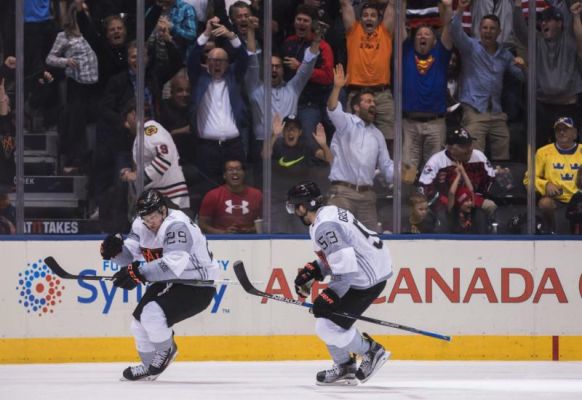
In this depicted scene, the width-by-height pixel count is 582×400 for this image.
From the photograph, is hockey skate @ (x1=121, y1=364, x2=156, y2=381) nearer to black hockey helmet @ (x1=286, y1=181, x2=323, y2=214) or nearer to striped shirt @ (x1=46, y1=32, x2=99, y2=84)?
black hockey helmet @ (x1=286, y1=181, x2=323, y2=214)

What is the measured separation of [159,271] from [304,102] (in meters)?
2.62

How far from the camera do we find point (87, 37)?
31.8 ft

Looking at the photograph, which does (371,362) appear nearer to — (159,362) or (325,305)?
(325,305)

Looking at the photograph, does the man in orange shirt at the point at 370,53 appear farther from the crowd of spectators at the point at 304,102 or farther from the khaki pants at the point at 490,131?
the khaki pants at the point at 490,131

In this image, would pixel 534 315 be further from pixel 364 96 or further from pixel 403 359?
pixel 364 96

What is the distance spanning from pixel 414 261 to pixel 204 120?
183 centimetres

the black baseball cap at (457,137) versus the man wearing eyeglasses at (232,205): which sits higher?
the black baseball cap at (457,137)

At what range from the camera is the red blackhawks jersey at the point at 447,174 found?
392 inches

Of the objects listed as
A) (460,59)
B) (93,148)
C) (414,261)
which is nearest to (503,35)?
(460,59)

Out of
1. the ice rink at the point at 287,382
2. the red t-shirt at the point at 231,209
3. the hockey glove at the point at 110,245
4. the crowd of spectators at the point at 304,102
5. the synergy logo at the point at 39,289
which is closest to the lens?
the ice rink at the point at 287,382

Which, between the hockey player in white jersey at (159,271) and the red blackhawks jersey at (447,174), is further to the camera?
the red blackhawks jersey at (447,174)

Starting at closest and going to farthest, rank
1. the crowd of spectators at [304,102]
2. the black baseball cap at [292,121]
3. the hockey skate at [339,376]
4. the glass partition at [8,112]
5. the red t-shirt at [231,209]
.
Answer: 1. the hockey skate at [339,376]
2. the glass partition at [8,112]
3. the crowd of spectators at [304,102]
4. the red t-shirt at [231,209]
5. the black baseball cap at [292,121]

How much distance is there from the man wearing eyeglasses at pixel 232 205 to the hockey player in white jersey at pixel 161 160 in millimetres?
207

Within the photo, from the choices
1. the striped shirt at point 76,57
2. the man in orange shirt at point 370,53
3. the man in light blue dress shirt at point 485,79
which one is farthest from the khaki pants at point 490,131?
the striped shirt at point 76,57
